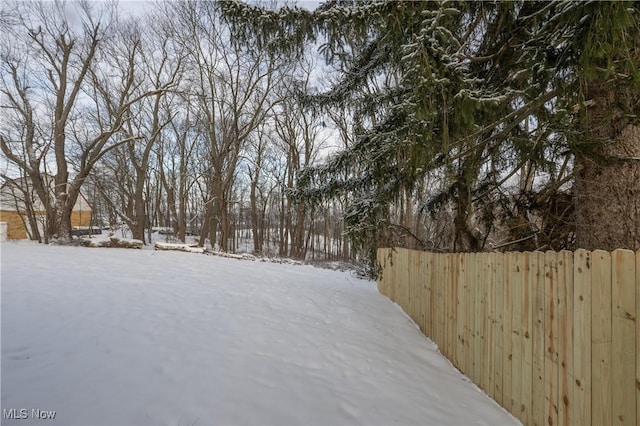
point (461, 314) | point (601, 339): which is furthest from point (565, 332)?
point (461, 314)

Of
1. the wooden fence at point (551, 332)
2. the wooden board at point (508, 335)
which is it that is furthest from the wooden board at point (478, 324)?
the wooden board at point (508, 335)

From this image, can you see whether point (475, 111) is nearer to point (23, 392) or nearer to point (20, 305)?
point (23, 392)

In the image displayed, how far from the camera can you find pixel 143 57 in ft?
51.5

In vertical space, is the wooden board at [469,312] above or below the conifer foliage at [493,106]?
below

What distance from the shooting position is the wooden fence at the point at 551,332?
167 cm

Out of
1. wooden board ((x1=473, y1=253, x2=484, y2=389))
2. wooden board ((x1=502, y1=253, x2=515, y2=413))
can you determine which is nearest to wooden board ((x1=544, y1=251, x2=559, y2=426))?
wooden board ((x1=502, y1=253, x2=515, y2=413))

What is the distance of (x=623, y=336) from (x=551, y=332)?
1.65ft

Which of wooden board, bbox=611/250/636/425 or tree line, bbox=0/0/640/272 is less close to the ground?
tree line, bbox=0/0/640/272

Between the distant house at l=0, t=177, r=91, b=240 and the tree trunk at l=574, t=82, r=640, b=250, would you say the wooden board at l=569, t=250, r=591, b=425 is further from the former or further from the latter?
the distant house at l=0, t=177, r=91, b=240

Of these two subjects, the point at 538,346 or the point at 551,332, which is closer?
the point at 551,332

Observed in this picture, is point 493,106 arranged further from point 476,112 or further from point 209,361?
point 209,361

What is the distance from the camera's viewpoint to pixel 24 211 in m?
20.5

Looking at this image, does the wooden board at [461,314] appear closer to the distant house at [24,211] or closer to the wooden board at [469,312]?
the wooden board at [469,312]

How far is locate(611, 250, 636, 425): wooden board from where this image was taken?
1.62 meters
